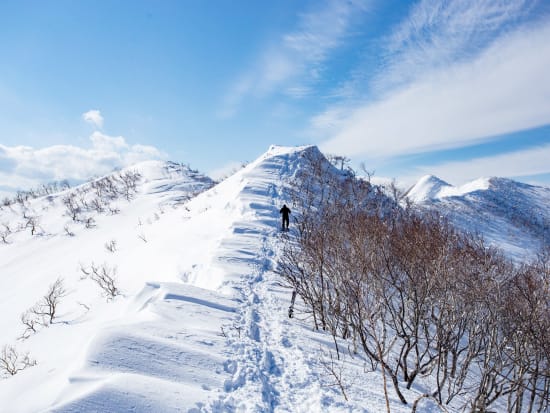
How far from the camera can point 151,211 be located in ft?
122

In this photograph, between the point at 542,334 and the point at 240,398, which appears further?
the point at 542,334

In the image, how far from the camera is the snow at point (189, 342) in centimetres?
455

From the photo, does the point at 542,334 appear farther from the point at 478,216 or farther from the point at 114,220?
the point at 478,216

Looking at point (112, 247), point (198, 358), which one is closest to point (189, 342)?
point (198, 358)

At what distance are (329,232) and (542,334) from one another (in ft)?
18.1

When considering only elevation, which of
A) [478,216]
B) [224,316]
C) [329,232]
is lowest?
[478,216]

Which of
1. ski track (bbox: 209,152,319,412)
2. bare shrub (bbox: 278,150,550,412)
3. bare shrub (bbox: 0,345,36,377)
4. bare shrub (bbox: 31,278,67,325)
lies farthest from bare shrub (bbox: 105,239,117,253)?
bare shrub (bbox: 278,150,550,412)

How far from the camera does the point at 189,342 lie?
20.6 feet

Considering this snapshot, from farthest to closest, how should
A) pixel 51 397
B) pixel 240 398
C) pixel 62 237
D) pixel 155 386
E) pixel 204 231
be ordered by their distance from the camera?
1. pixel 62 237
2. pixel 204 231
3. pixel 240 398
4. pixel 155 386
5. pixel 51 397

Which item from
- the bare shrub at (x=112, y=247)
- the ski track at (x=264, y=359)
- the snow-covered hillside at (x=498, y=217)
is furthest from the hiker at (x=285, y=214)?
the snow-covered hillside at (x=498, y=217)

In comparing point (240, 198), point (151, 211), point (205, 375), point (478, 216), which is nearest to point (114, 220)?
point (151, 211)

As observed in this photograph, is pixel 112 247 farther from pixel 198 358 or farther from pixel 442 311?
pixel 442 311

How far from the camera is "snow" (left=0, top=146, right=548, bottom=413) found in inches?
179

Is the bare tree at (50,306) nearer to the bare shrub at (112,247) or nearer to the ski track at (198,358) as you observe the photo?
the ski track at (198,358)
